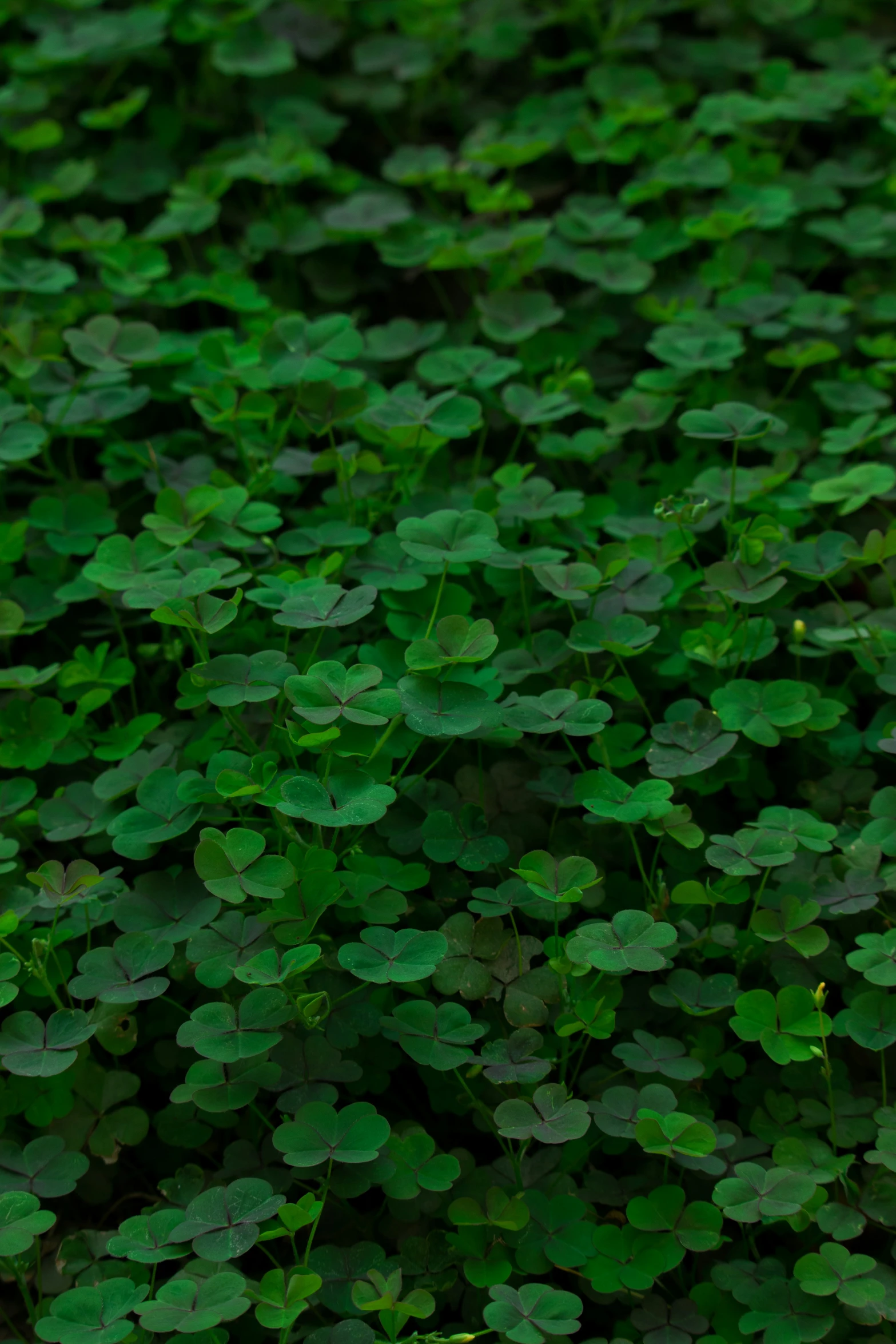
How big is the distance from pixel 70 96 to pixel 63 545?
68.3 inches

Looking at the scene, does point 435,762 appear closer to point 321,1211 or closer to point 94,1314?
point 321,1211

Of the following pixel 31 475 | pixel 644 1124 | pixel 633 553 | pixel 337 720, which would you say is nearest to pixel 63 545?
pixel 31 475

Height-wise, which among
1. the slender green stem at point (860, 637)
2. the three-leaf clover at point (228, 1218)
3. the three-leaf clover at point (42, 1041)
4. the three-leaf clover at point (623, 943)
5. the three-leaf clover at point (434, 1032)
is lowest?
the three-leaf clover at point (228, 1218)

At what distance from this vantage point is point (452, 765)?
5.87 ft

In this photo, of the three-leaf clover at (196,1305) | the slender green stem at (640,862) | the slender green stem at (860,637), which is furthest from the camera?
the slender green stem at (860,637)

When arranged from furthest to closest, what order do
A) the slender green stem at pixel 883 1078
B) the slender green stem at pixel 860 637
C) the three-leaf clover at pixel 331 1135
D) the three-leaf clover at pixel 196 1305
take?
the slender green stem at pixel 860 637 < the slender green stem at pixel 883 1078 < the three-leaf clover at pixel 331 1135 < the three-leaf clover at pixel 196 1305

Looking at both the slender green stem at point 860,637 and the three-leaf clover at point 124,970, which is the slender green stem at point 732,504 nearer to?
the slender green stem at point 860,637

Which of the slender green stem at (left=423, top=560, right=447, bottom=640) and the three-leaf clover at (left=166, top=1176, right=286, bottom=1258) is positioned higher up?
the slender green stem at (left=423, top=560, right=447, bottom=640)

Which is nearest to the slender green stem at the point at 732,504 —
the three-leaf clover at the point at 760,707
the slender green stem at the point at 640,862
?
the three-leaf clover at the point at 760,707

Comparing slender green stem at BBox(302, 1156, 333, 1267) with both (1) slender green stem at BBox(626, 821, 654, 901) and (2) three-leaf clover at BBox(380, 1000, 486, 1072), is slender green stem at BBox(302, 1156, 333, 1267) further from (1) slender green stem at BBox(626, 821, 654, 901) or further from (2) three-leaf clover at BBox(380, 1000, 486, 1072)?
(1) slender green stem at BBox(626, 821, 654, 901)

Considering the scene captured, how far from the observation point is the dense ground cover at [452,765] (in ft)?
4.51

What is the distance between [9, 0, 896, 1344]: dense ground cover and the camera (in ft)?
4.51

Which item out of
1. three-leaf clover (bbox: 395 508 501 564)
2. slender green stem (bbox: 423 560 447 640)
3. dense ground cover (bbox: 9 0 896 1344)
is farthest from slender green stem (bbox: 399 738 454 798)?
three-leaf clover (bbox: 395 508 501 564)

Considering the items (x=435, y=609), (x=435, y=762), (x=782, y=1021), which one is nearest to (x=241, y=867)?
(x=435, y=762)
